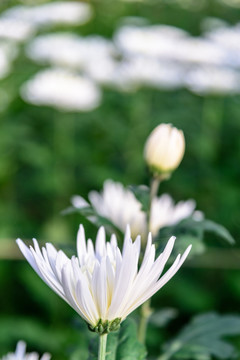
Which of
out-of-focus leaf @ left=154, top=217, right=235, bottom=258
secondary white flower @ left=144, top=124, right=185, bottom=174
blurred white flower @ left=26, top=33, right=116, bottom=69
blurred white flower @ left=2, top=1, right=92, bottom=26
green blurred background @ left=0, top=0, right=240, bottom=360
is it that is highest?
blurred white flower @ left=2, top=1, right=92, bottom=26

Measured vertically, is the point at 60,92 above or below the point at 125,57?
below

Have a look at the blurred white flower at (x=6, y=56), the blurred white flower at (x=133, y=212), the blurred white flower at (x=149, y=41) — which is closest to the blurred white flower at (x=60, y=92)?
the blurred white flower at (x=6, y=56)

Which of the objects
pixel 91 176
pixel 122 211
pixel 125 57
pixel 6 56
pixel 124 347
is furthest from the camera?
pixel 125 57

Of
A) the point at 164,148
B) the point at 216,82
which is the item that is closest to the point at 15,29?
the point at 216,82

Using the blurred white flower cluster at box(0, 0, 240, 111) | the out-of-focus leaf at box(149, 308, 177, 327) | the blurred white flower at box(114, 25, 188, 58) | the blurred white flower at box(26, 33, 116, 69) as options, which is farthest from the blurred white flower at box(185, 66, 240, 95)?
the out-of-focus leaf at box(149, 308, 177, 327)

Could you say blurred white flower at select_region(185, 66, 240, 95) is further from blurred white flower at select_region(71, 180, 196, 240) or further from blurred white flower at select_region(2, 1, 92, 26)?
blurred white flower at select_region(71, 180, 196, 240)

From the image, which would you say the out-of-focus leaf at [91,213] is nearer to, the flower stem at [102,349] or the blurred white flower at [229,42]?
the flower stem at [102,349]

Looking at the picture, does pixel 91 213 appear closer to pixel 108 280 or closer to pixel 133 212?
pixel 133 212

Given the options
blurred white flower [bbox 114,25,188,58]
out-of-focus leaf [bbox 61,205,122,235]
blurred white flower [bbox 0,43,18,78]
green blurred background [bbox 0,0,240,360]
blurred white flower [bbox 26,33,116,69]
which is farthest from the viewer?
blurred white flower [bbox 114,25,188,58]
